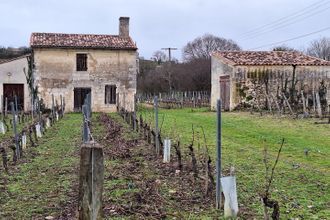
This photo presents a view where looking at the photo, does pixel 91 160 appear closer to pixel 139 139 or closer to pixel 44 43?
pixel 139 139

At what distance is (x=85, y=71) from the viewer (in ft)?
103

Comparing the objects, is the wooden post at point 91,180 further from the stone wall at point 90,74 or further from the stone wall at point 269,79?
the stone wall at point 90,74

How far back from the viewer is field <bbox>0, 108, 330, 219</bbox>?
6148 mm

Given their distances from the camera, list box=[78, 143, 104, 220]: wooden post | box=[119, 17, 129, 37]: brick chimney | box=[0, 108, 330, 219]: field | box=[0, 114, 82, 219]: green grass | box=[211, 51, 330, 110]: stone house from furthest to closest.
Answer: box=[119, 17, 129, 37]: brick chimney → box=[211, 51, 330, 110]: stone house → box=[0, 114, 82, 219]: green grass → box=[0, 108, 330, 219]: field → box=[78, 143, 104, 220]: wooden post

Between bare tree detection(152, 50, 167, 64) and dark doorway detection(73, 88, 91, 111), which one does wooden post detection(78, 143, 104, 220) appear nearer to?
dark doorway detection(73, 88, 91, 111)

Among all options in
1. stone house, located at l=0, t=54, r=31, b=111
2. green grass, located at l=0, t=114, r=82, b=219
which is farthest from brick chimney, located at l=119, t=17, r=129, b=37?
green grass, located at l=0, t=114, r=82, b=219

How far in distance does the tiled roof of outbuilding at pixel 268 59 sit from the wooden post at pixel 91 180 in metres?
25.7

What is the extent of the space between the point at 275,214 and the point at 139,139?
371 inches

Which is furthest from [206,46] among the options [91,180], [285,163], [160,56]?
[91,180]

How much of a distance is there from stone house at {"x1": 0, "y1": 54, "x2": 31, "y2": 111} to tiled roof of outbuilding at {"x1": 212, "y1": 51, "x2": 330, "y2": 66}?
12.7 m

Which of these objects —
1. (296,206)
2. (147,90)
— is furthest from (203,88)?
(296,206)

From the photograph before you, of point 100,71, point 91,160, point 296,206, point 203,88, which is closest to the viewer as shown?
point 91,160

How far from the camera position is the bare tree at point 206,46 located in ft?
240

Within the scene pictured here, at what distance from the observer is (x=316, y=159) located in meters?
10.6
